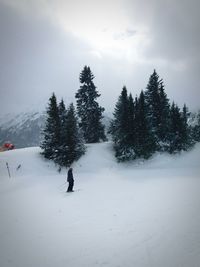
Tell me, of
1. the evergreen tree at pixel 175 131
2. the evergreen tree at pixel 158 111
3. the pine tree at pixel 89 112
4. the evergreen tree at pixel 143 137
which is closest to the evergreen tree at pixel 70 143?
the pine tree at pixel 89 112

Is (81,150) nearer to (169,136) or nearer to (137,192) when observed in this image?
(169,136)

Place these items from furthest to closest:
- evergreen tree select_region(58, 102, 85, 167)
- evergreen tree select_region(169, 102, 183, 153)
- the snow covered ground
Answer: evergreen tree select_region(169, 102, 183, 153)
evergreen tree select_region(58, 102, 85, 167)
the snow covered ground

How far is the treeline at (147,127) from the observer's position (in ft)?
116

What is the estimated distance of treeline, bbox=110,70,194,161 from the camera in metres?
35.3

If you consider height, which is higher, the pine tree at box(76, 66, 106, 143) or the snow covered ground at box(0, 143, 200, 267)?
the pine tree at box(76, 66, 106, 143)

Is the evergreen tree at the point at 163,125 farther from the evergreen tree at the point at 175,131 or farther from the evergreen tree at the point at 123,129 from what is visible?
the evergreen tree at the point at 123,129

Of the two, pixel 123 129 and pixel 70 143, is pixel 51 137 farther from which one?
pixel 123 129

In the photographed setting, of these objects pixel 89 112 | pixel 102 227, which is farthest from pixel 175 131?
pixel 102 227

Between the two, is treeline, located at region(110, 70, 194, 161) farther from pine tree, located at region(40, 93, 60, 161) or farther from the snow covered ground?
the snow covered ground

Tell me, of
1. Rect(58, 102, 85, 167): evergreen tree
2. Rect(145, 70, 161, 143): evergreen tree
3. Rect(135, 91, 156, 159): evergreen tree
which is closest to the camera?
Rect(58, 102, 85, 167): evergreen tree

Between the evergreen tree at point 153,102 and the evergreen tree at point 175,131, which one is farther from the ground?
the evergreen tree at point 153,102

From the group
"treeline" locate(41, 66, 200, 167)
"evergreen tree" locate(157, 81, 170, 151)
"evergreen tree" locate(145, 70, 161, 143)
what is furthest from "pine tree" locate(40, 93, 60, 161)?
"evergreen tree" locate(157, 81, 170, 151)

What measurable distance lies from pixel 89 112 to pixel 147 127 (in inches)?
439

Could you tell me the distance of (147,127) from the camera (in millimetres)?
36312
